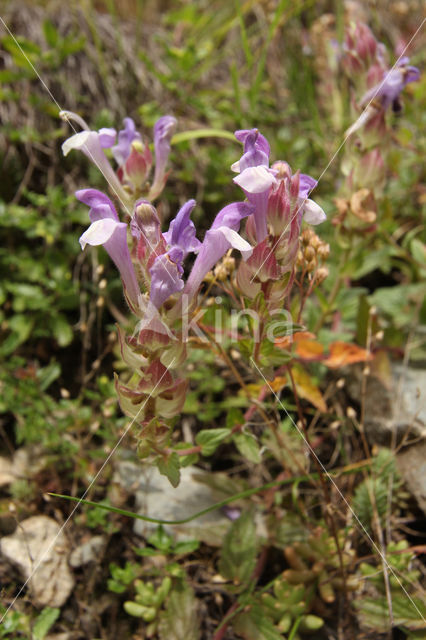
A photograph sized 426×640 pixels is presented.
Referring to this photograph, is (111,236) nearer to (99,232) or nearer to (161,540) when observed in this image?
(99,232)

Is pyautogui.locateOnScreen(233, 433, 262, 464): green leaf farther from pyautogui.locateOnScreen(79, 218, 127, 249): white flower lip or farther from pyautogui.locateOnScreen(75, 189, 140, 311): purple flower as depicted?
pyautogui.locateOnScreen(79, 218, 127, 249): white flower lip

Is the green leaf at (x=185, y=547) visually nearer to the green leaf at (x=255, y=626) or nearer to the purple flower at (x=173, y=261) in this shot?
the green leaf at (x=255, y=626)

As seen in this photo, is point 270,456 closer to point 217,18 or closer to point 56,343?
point 56,343

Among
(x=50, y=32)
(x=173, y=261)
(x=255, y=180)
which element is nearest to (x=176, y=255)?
(x=173, y=261)

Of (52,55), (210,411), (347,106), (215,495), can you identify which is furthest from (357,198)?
(52,55)

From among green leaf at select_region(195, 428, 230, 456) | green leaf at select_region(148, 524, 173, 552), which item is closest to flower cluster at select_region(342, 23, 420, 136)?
green leaf at select_region(195, 428, 230, 456)
